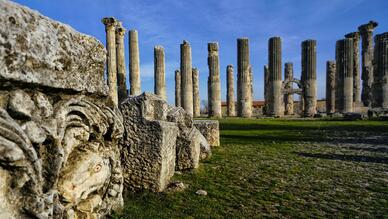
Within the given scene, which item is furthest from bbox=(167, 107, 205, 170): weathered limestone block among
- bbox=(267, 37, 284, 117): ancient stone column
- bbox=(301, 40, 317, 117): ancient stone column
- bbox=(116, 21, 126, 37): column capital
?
bbox=(116, 21, 126, 37): column capital

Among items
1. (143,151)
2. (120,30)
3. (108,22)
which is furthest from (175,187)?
(120,30)

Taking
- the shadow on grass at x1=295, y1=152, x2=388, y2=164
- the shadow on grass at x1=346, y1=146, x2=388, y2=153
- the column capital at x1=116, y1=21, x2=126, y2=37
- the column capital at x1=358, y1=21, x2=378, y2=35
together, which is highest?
the column capital at x1=358, y1=21, x2=378, y2=35

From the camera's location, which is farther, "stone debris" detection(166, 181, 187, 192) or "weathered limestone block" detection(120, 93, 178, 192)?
"stone debris" detection(166, 181, 187, 192)

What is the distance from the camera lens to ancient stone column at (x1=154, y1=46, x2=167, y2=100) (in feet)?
107

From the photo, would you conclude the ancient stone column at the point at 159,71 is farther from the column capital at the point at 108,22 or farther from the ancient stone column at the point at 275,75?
the ancient stone column at the point at 275,75

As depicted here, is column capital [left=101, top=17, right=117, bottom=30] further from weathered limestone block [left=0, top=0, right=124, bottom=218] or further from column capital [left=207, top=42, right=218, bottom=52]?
weathered limestone block [left=0, top=0, right=124, bottom=218]

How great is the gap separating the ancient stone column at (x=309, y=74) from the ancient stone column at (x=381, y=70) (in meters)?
5.11

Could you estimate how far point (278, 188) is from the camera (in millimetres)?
4898

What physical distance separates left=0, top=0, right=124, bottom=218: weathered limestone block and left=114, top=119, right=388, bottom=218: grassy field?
97 cm

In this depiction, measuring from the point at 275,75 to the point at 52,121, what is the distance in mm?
28355

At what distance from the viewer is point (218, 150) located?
835cm

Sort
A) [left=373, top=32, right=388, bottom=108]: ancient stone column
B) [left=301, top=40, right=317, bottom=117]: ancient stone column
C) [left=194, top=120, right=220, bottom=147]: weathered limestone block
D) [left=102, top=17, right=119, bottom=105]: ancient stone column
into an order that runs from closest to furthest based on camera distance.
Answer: [left=194, top=120, right=220, bottom=147]: weathered limestone block, [left=102, top=17, right=119, bottom=105]: ancient stone column, [left=373, top=32, right=388, bottom=108]: ancient stone column, [left=301, top=40, right=317, bottom=117]: ancient stone column

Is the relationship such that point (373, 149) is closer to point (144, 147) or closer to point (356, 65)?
point (144, 147)

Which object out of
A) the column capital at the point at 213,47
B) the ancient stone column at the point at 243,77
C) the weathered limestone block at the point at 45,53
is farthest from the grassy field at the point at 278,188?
the column capital at the point at 213,47
